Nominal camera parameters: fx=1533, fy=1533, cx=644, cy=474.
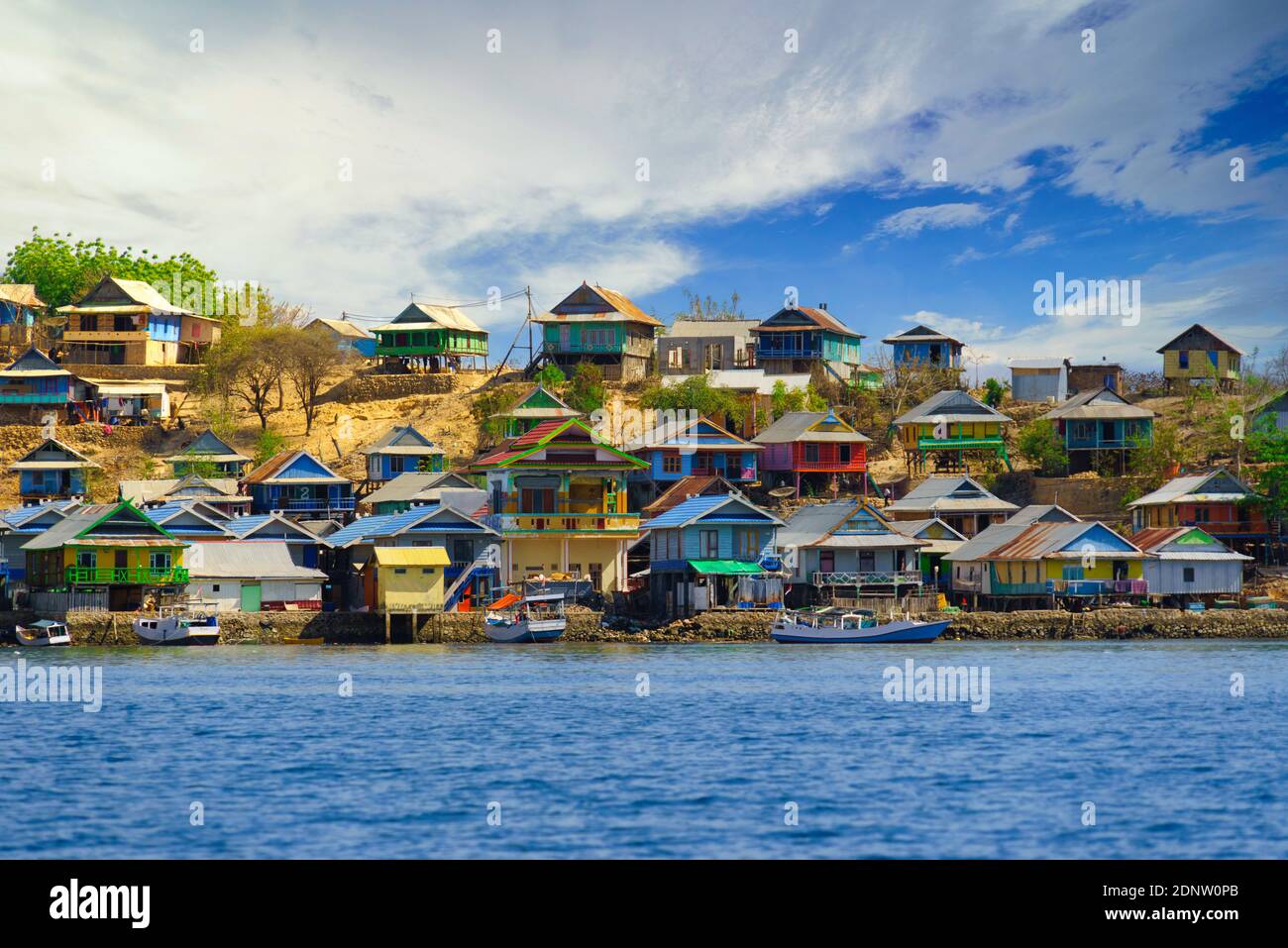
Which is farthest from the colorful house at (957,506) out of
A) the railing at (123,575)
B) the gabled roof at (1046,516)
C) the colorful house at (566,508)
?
the railing at (123,575)

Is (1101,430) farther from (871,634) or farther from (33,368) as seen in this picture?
(33,368)

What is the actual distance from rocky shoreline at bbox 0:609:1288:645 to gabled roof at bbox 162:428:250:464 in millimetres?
26368

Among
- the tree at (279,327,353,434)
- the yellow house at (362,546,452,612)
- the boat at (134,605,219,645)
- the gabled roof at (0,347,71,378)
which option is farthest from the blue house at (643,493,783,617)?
the gabled roof at (0,347,71,378)

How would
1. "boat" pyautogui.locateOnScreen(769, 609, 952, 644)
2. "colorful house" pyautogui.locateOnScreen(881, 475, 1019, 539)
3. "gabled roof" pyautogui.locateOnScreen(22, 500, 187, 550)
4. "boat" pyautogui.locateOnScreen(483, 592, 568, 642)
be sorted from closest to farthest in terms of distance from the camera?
1. "boat" pyautogui.locateOnScreen(769, 609, 952, 644)
2. "boat" pyautogui.locateOnScreen(483, 592, 568, 642)
3. "gabled roof" pyautogui.locateOnScreen(22, 500, 187, 550)
4. "colorful house" pyautogui.locateOnScreen(881, 475, 1019, 539)

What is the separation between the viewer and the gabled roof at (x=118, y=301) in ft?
358

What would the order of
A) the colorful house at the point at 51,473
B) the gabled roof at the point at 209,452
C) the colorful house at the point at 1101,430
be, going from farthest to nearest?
1. the gabled roof at the point at 209,452
2. the colorful house at the point at 1101,430
3. the colorful house at the point at 51,473

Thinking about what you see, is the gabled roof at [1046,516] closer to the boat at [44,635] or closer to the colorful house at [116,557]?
the colorful house at [116,557]

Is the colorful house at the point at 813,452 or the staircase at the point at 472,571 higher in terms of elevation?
the colorful house at the point at 813,452

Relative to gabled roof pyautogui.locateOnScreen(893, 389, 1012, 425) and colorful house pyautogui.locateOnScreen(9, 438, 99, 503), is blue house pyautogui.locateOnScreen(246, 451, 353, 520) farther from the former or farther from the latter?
gabled roof pyautogui.locateOnScreen(893, 389, 1012, 425)

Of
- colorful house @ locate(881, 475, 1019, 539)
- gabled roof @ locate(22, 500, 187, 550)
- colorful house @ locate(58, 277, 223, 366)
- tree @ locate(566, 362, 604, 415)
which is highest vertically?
colorful house @ locate(58, 277, 223, 366)

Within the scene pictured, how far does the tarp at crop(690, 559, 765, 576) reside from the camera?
71.6 metres

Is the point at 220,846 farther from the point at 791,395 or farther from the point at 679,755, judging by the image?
the point at 791,395

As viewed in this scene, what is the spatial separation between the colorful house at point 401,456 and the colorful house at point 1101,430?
3757 cm
